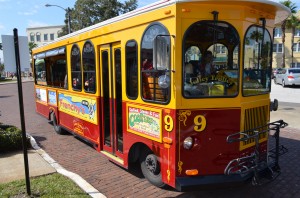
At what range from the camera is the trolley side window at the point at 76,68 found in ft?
22.2

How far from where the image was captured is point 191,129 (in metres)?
3.89

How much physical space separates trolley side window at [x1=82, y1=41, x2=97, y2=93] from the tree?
1218 inches

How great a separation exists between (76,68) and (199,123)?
403 cm

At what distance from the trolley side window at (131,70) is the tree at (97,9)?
32697 millimetres

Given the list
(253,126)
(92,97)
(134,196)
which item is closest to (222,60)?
(253,126)

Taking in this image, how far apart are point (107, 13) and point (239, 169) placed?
34.5 m

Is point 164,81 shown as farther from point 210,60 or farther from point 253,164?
point 253,164

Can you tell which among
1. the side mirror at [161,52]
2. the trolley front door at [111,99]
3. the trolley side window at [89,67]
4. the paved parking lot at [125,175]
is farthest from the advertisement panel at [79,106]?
the side mirror at [161,52]

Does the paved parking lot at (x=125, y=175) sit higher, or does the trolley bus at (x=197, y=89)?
the trolley bus at (x=197, y=89)

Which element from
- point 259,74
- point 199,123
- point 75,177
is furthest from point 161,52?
point 75,177

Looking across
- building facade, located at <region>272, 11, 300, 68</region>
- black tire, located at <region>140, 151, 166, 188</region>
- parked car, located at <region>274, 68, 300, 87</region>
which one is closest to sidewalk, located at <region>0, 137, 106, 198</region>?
black tire, located at <region>140, 151, 166, 188</region>

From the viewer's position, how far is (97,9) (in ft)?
120

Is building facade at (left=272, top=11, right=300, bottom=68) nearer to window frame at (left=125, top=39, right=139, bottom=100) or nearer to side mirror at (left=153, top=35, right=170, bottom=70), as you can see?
window frame at (left=125, top=39, right=139, bottom=100)

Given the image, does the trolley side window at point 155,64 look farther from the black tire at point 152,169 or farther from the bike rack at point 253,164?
the bike rack at point 253,164
